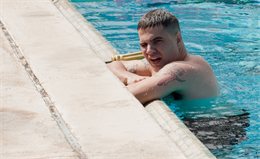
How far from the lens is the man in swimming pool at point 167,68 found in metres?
3.39

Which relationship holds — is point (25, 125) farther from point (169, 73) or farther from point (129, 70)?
point (129, 70)

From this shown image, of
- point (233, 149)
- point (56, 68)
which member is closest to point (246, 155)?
point (233, 149)

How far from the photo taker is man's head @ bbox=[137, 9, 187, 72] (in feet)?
11.7

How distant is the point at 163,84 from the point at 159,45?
441 millimetres

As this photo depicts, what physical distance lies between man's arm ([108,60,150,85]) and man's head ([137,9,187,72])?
0.32m

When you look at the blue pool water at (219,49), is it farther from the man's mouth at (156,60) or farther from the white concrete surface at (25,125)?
the white concrete surface at (25,125)

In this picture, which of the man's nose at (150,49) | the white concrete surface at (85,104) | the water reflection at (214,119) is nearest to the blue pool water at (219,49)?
the water reflection at (214,119)

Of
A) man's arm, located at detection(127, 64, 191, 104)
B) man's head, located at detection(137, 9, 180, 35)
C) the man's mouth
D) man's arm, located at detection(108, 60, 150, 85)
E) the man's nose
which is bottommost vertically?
man's arm, located at detection(108, 60, 150, 85)

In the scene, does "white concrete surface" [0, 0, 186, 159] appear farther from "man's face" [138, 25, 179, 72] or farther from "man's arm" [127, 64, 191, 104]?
"man's face" [138, 25, 179, 72]

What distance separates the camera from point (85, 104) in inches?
114

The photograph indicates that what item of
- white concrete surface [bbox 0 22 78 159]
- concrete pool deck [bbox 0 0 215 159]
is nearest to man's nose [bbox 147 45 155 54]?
concrete pool deck [bbox 0 0 215 159]

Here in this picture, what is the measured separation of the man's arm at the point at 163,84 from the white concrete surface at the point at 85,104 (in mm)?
208

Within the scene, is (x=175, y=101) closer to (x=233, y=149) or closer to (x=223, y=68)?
(x=233, y=149)

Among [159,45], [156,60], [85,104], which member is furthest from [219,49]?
[85,104]
